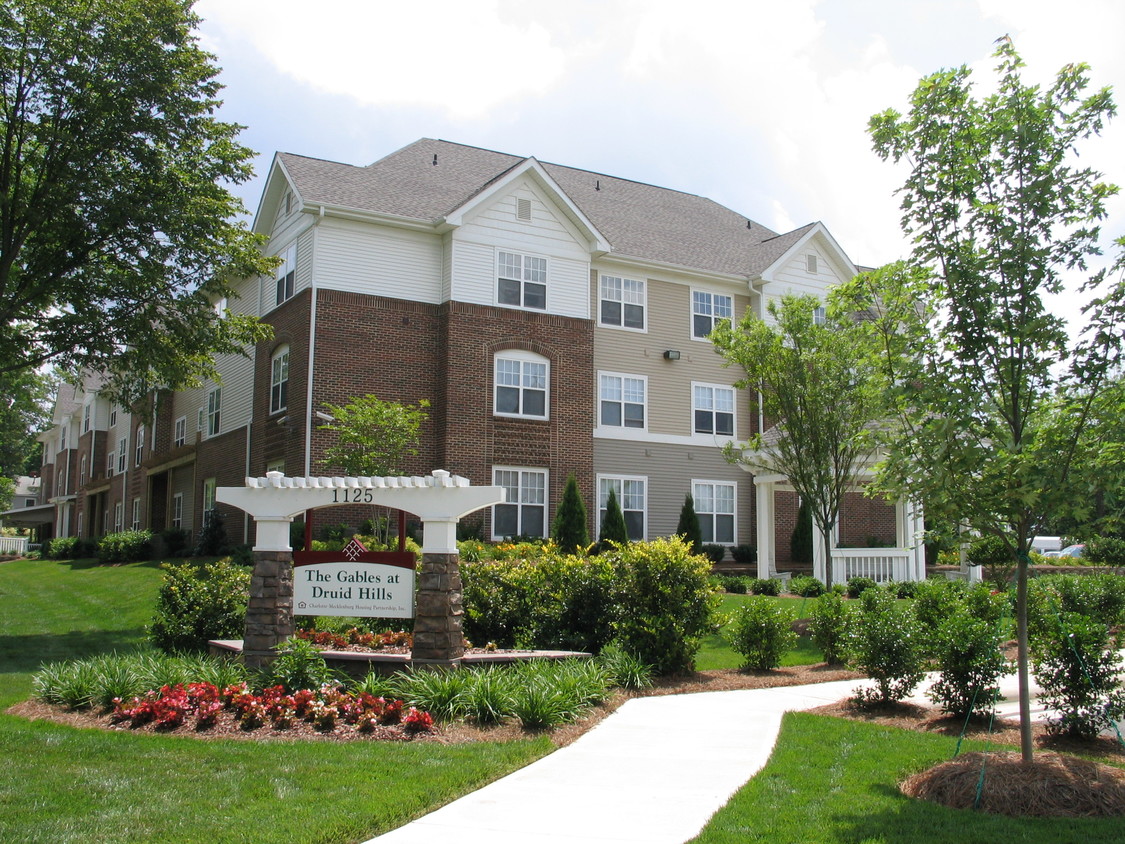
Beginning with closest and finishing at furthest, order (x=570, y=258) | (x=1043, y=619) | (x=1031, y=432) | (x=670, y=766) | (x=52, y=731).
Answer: (x=1031, y=432)
(x=670, y=766)
(x=52, y=731)
(x=1043, y=619)
(x=570, y=258)

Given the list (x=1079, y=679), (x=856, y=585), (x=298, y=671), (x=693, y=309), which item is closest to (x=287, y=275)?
(x=693, y=309)

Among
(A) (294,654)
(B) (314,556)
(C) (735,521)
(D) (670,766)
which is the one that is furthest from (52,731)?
(C) (735,521)

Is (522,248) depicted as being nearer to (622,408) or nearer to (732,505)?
(622,408)

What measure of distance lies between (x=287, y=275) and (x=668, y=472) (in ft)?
38.9

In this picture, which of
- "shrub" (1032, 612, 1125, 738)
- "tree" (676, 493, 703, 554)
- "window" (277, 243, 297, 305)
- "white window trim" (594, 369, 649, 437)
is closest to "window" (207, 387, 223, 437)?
"window" (277, 243, 297, 305)

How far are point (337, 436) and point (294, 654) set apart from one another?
12968mm

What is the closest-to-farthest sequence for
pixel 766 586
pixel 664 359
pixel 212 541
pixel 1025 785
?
pixel 1025 785 → pixel 766 586 → pixel 212 541 → pixel 664 359

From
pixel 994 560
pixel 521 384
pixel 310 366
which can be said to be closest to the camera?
pixel 310 366

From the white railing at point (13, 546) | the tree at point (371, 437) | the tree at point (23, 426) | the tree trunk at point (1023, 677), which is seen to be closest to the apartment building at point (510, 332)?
the tree at point (371, 437)

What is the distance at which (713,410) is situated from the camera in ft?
95.2

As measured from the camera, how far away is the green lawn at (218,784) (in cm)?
571

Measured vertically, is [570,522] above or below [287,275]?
below

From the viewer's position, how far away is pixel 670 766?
773 cm

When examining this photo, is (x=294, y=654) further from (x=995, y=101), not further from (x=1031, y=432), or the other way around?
(x=995, y=101)
